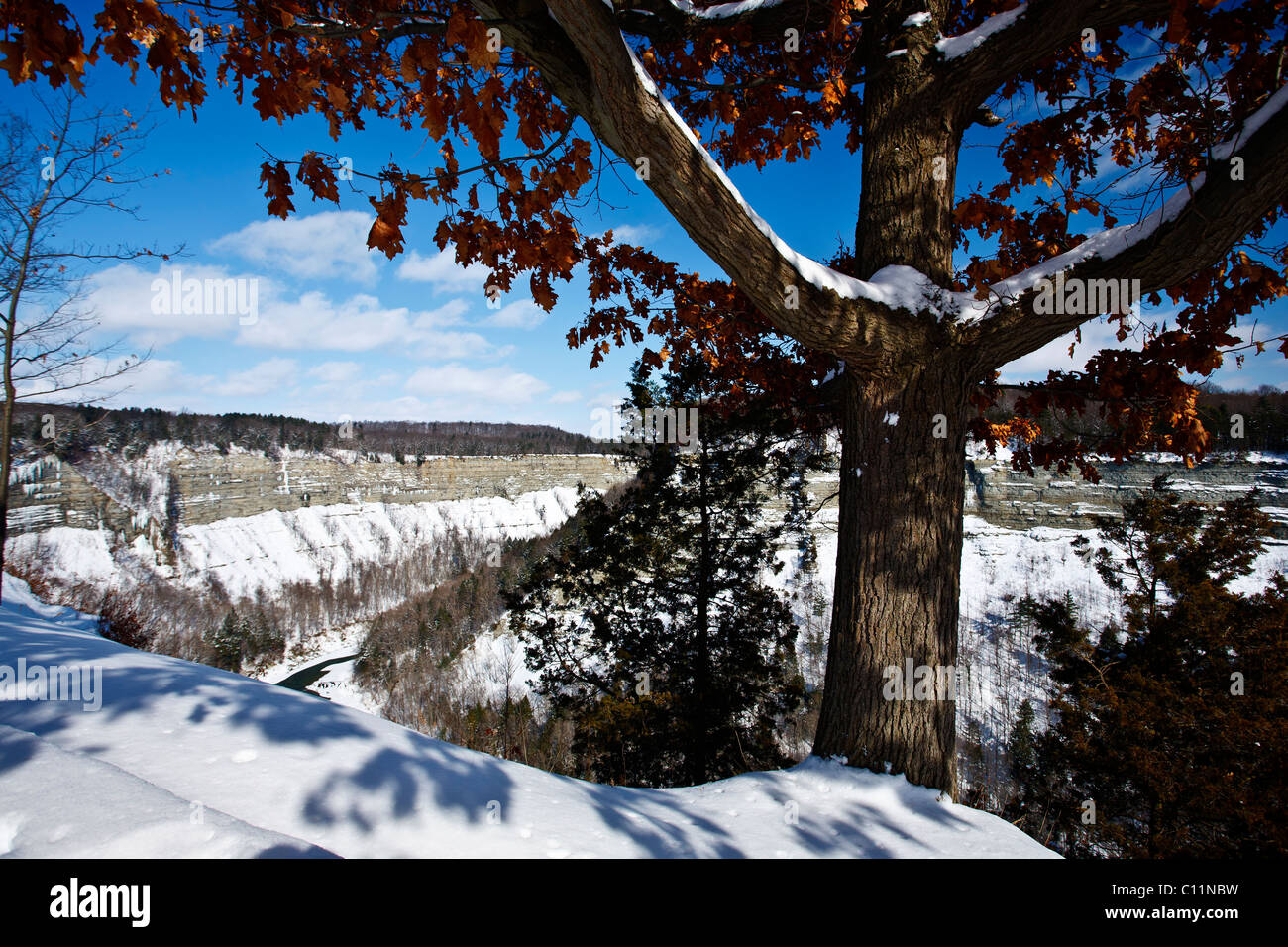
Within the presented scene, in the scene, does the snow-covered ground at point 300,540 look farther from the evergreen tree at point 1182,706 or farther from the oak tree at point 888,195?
the oak tree at point 888,195

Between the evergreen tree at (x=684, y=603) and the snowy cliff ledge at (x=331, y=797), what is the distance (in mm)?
7996

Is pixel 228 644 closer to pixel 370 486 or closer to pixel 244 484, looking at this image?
pixel 244 484

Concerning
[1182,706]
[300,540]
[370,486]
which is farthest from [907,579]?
[370,486]

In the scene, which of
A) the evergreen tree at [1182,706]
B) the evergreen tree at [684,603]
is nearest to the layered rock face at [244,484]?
the evergreen tree at [684,603]

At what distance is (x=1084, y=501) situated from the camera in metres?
73.0

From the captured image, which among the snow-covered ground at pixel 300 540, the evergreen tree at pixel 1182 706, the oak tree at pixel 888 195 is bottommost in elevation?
the snow-covered ground at pixel 300 540

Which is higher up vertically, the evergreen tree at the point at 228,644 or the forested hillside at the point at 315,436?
the forested hillside at the point at 315,436

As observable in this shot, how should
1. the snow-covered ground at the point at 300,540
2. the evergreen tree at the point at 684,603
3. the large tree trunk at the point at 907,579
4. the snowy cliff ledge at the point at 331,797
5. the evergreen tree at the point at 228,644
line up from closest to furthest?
→ the snowy cliff ledge at the point at 331,797 → the large tree trunk at the point at 907,579 → the evergreen tree at the point at 684,603 → the evergreen tree at the point at 228,644 → the snow-covered ground at the point at 300,540

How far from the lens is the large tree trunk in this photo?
118 inches

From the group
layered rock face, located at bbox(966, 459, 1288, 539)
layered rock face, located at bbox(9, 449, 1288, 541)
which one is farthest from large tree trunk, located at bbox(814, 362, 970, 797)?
layered rock face, located at bbox(966, 459, 1288, 539)

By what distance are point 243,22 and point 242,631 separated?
64455 millimetres

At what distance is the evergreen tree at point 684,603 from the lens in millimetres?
10594

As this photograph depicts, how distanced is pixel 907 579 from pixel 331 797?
305cm
